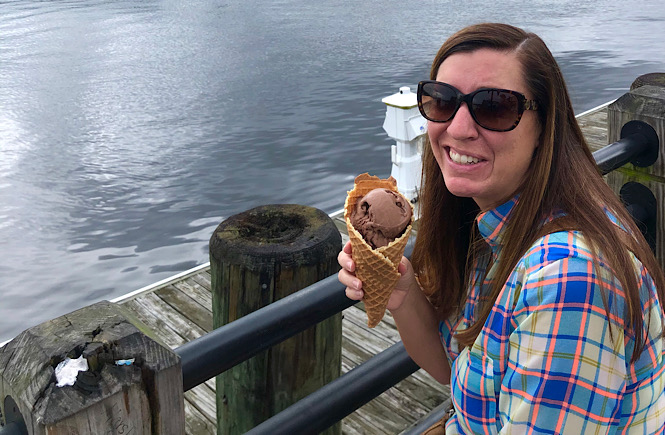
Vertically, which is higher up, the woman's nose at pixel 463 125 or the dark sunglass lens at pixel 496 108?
the dark sunglass lens at pixel 496 108

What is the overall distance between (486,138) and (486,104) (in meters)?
0.09

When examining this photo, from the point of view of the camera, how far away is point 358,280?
5.16ft

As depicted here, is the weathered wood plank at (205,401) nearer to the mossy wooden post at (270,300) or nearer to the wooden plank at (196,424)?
the wooden plank at (196,424)

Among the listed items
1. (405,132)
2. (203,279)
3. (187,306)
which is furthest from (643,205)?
(405,132)

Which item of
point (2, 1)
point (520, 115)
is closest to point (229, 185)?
point (520, 115)

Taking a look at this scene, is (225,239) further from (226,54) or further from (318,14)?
(318,14)

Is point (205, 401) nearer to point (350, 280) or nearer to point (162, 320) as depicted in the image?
point (162, 320)

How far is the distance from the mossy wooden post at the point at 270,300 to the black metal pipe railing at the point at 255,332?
656 mm

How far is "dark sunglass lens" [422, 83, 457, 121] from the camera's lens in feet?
4.81

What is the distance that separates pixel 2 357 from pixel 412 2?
28.8 meters

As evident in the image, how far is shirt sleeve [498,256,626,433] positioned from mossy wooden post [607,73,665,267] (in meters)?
1.65

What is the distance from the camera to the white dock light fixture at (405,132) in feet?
20.4

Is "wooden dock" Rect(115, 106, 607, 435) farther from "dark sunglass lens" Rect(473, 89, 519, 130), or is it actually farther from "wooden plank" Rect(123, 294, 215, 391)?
"dark sunglass lens" Rect(473, 89, 519, 130)

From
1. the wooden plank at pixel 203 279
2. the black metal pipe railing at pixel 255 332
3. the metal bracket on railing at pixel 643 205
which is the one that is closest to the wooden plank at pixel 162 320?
the wooden plank at pixel 203 279
